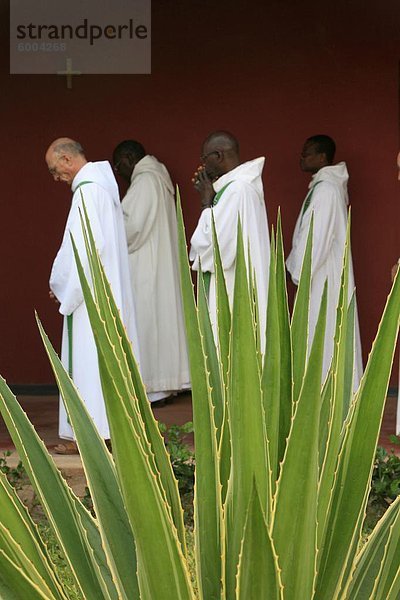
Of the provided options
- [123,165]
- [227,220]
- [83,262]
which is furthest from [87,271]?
[123,165]

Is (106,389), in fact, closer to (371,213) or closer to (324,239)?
(324,239)

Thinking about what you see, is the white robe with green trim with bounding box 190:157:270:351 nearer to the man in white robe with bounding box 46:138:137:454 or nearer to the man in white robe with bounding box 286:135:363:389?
the man in white robe with bounding box 46:138:137:454

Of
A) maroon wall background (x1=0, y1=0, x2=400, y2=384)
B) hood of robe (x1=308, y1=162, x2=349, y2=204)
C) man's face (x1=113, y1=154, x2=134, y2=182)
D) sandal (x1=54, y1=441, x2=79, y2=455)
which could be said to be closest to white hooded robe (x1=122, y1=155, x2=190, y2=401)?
man's face (x1=113, y1=154, x2=134, y2=182)

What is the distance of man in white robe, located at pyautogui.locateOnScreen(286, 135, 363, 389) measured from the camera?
8070 mm

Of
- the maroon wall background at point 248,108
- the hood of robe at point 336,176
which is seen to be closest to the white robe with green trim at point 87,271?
the hood of robe at point 336,176

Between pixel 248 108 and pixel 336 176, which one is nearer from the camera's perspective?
pixel 336 176

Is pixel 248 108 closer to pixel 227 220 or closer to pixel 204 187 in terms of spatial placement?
pixel 204 187

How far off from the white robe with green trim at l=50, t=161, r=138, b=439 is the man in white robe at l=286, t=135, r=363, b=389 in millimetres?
1753

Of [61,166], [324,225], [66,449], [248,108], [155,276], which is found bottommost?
[66,449]

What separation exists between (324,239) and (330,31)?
1615mm

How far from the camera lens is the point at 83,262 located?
6.57 metres

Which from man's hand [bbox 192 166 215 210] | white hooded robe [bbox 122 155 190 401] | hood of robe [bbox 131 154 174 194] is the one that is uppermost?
hood of robe [bbox 131 154 174 194]

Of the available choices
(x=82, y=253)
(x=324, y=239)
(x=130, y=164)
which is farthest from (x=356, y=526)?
(x=130, y=164)

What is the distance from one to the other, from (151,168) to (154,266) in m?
0.69
